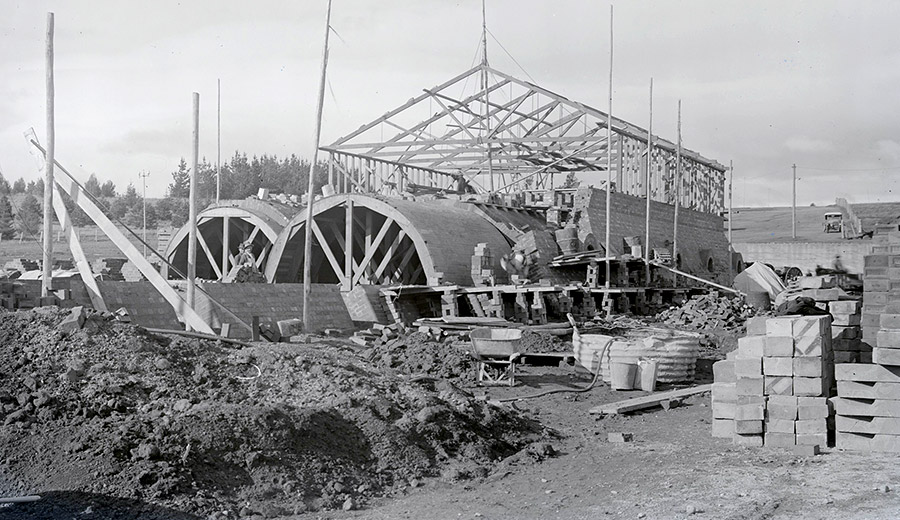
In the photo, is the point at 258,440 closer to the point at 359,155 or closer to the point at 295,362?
the point at 295,362

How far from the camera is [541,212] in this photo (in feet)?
98.6

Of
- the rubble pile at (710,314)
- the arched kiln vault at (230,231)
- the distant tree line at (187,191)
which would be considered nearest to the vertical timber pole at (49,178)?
the arched kiln vault at (230,231)

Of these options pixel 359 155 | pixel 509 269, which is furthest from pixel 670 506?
pixel 359 155

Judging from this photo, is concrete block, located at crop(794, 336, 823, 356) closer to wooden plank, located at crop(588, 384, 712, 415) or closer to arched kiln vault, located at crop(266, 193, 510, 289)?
wooden plank, located at crop(588, 384, 712, 415)

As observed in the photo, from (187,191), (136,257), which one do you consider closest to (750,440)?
(136,257)

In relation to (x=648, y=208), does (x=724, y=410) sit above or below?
below

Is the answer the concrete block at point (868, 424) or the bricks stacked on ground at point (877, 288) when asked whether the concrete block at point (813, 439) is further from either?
the bricks stacked on ground at point (877, 288)

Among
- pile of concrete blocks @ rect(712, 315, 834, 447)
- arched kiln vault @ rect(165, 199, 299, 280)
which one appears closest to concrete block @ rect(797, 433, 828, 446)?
pile of concrete blocks @ rect(712, 315, 834, 447)

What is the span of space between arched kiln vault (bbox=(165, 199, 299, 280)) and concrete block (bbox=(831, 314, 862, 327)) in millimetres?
20833

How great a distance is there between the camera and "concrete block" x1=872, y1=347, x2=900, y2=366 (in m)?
8.55

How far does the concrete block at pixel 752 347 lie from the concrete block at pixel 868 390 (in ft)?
2.62

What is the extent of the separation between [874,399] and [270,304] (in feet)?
41.9

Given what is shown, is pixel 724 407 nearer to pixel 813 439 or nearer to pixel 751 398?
pixel 751 398

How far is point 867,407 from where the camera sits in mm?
8836
